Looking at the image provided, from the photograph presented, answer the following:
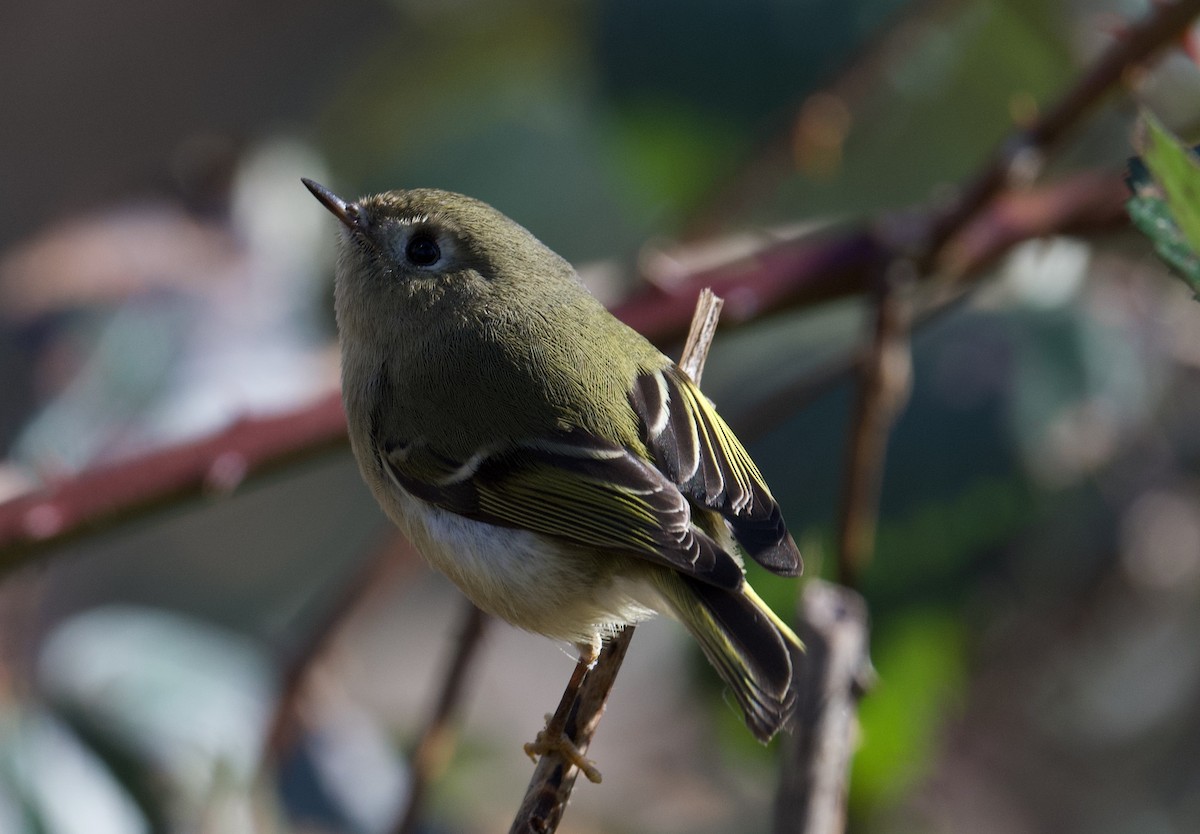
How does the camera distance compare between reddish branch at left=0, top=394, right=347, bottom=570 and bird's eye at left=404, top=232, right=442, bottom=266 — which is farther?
bird's eye at left=404, top=232, right=442, bottom=266

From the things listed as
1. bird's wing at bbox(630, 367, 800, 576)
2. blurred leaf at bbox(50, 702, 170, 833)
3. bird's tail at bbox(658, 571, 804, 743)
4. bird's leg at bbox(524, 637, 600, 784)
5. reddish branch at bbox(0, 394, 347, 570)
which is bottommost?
blurred leaf at bbox(50, 702, 170, 833)

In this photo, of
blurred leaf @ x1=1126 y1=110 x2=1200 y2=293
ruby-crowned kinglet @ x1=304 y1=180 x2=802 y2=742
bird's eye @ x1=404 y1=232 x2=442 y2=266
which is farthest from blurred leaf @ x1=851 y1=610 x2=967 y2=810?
blurred leaf @ x1=1126 y1=110 x2=1200 y2=293

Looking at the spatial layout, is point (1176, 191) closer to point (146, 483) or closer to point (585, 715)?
point (585, 715)

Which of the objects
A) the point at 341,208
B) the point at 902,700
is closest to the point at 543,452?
the point at 341,208

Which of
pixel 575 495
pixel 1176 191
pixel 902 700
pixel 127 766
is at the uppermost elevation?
pixel 1176 191

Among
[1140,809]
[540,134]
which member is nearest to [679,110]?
[540,134]

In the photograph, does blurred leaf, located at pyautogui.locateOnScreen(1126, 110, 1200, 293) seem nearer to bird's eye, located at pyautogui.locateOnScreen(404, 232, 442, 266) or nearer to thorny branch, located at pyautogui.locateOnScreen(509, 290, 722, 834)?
thorny branch, located at pyautogui.locateOnScreen(509, 290, 722, 834)

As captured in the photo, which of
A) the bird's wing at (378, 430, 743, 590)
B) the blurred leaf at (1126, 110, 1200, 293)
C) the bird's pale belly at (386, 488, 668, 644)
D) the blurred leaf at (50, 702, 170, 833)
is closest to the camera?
the blurred leaf at (1126, 110, 1200, 293)

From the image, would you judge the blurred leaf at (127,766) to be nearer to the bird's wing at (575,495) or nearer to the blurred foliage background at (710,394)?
the blurred foliage background at (710,394)
